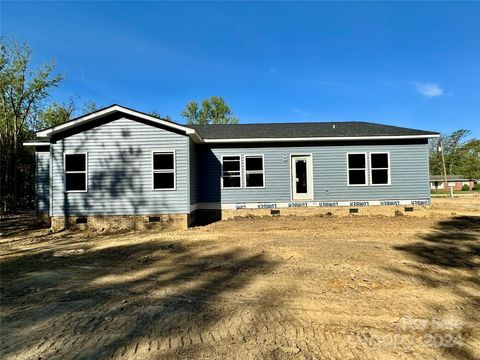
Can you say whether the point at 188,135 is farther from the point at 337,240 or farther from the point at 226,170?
the point at 337,240

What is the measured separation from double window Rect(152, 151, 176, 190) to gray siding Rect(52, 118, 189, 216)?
0.59 ft

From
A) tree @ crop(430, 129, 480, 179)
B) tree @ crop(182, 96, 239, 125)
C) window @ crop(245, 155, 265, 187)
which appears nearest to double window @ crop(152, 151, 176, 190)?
window @ crop(245, 155, 265, 187)

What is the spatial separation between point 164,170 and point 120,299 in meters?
7.11

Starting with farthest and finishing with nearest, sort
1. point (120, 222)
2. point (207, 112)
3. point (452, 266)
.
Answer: point (207, 112) < point (120, 222) < point (452, 266)

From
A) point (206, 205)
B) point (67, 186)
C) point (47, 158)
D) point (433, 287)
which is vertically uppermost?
point (47, 158)

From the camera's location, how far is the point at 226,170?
13.4 m

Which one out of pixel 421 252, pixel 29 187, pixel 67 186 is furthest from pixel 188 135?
pixel 29 187

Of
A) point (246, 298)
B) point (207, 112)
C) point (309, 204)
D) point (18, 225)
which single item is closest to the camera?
point (246, 298)

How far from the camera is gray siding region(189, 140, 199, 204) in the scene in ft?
38.3

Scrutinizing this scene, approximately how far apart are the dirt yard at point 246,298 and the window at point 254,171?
492cm

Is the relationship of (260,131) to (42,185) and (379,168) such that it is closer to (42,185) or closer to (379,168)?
(379,168)

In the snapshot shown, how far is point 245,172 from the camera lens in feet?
43.8

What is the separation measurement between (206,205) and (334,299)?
9.27 metres

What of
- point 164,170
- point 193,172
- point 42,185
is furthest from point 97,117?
point 42,185
